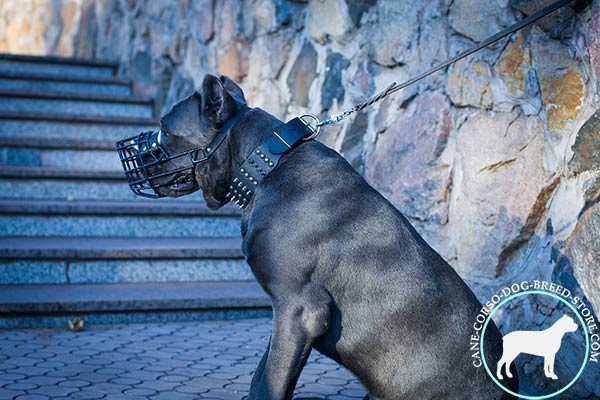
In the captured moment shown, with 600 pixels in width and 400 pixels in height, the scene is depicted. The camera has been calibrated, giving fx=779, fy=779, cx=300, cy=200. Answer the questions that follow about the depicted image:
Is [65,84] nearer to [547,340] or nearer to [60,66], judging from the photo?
[60,66]

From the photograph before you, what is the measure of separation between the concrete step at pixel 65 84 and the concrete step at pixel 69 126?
79 centimetres

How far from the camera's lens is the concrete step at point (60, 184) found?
557cm

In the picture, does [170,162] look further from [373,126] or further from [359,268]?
[373,126]

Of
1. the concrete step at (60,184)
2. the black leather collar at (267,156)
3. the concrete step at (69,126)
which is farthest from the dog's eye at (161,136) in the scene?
the concrete step at (69,126)

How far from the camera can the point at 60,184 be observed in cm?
569

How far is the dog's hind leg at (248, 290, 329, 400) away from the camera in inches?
95.3

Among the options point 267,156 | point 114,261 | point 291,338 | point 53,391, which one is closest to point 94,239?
point 114,261

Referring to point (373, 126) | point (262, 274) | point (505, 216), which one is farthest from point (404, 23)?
point (262, 274)

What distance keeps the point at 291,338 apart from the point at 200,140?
82 centimetres

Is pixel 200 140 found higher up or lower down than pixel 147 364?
higher up

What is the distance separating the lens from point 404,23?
4094 millimetres

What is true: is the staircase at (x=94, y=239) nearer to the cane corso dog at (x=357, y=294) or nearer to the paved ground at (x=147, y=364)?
the paved ground at (x=147, y=364)

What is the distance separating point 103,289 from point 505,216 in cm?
245

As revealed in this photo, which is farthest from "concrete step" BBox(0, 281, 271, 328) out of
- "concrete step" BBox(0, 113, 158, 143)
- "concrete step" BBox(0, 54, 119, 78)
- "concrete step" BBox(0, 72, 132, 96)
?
"concrete step" BBox(0, 54, 119, 78)
